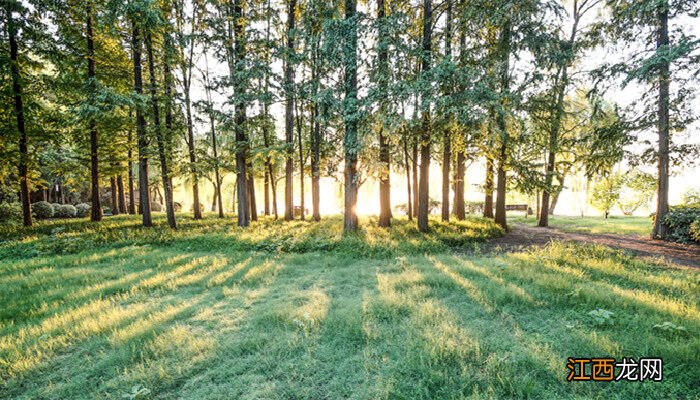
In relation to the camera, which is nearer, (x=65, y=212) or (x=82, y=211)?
(x=65, y=212)

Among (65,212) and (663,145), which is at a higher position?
(663,145)

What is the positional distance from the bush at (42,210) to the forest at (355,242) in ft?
0.42

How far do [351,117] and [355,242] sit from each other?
4.46 metres

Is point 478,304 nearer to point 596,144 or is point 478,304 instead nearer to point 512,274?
point 512,274

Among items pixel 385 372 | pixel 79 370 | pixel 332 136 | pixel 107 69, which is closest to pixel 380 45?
pixel 332 136

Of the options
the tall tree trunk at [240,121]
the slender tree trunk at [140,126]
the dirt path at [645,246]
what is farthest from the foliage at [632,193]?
the slender tree trunk at [140,126]

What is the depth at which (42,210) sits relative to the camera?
21.2 m

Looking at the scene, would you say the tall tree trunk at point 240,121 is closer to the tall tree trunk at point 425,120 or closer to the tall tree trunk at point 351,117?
the tall tree trunk at point 351,117

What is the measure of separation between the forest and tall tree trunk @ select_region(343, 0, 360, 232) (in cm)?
9

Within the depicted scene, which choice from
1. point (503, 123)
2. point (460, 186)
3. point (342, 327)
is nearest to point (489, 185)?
point (460, 186)

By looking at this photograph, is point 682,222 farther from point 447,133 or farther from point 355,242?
point 355,242

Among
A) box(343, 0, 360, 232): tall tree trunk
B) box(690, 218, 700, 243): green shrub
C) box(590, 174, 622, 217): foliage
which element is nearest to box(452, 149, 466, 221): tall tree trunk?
box(343, 0, 360, 232): tall tree trunk

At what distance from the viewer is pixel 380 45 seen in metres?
10.2

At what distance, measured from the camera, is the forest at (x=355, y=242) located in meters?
3.48
